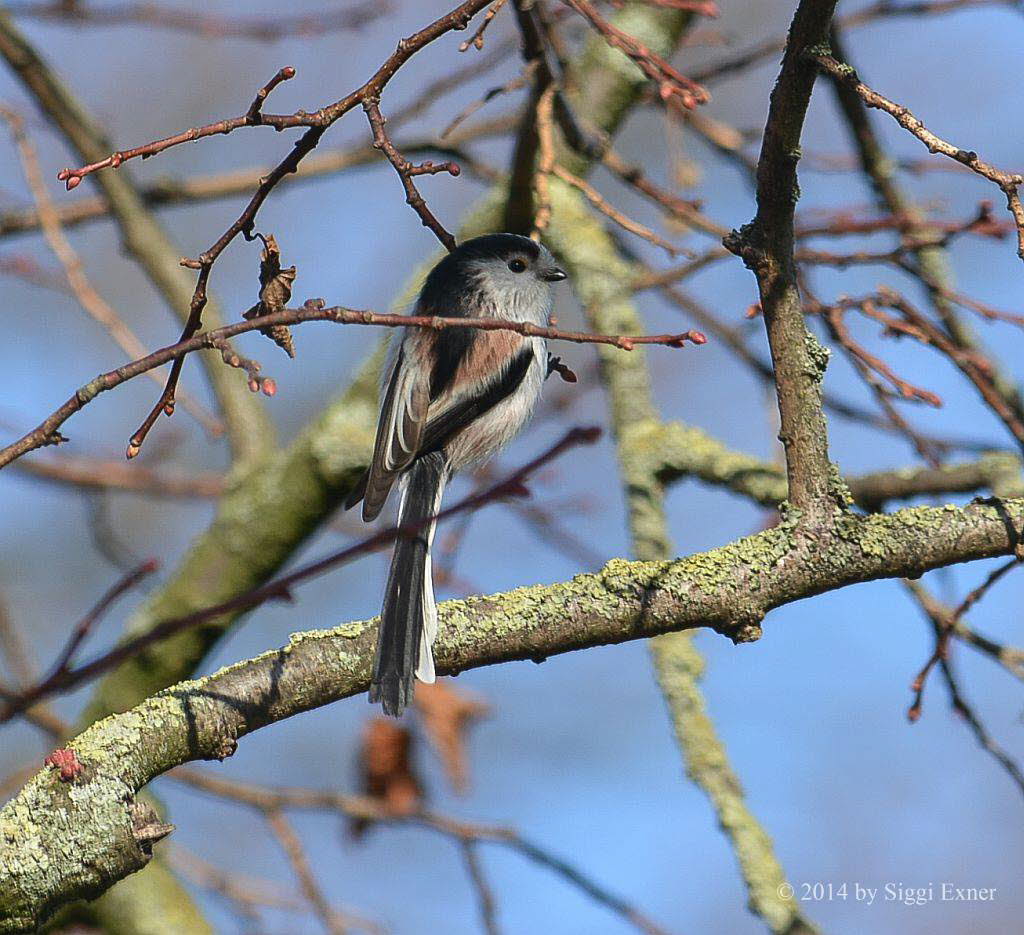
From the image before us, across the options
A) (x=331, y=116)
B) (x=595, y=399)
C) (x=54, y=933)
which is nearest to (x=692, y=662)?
(x=331, y=116)

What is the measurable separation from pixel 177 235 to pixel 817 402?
646 centimetres

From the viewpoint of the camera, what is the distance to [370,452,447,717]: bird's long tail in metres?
1.66

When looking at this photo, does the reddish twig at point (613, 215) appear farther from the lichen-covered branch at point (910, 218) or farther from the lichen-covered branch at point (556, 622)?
the lichen-covered branch at point (556, 622)

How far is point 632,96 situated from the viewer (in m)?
3.27

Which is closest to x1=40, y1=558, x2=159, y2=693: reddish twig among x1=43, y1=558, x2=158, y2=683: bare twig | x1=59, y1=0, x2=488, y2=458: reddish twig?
x1=43, y1=558, x2=158, y2=683: bare twig

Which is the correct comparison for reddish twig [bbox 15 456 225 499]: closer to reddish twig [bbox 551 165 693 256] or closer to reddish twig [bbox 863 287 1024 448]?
reddish twig [bbox 551 165 693 256]

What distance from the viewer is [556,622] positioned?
1639mm

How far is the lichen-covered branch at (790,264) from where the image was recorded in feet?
4.87

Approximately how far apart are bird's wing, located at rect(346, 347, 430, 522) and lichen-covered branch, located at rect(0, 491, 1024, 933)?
0.58 meters

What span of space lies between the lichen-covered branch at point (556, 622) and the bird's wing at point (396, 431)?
Answer: 58 centimetres

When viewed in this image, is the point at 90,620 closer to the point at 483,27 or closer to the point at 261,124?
the point at 261,124

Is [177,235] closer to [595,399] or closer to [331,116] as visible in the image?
[595,399]

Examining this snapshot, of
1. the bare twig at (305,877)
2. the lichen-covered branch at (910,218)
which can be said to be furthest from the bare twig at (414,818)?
the lichen-covered branch at (910,218)

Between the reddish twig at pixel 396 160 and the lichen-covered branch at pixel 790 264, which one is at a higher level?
the lichen-covered branch at pixel 790 264
